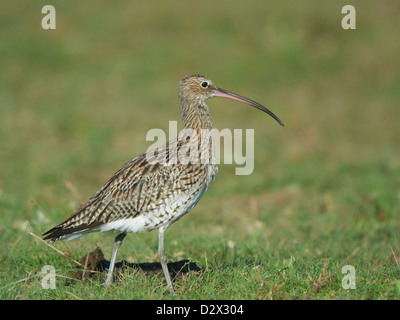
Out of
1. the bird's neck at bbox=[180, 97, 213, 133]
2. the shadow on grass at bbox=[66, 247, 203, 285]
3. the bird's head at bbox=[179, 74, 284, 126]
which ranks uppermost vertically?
the bird's head at bbox=[179, 74, 284, 126]

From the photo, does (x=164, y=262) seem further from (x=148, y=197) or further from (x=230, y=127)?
(x=230, y=127)

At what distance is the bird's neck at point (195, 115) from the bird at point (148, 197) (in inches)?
12.9

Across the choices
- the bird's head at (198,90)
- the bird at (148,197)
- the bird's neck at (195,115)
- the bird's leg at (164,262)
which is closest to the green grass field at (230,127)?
the bird's leg at (164,262)

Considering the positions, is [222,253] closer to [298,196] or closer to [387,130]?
[298,196]

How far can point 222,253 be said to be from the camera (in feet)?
24.7

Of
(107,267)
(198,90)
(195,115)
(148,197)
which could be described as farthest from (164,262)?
(198,90)

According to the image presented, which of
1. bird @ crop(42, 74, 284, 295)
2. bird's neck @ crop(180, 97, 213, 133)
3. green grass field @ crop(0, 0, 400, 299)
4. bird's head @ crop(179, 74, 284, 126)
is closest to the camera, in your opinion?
bird @ crop(42, 74, 284, 295)

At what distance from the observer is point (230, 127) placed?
605 inches

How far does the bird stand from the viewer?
20.5 feet

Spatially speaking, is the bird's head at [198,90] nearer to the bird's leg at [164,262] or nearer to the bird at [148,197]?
the bird at [148,197]

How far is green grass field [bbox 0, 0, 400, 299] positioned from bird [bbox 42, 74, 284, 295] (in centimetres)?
49

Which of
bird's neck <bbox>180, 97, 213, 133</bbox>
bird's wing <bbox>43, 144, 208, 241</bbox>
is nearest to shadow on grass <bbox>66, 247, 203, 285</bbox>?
bird's wing <bbox>43, 144, 208, 241</bbox>

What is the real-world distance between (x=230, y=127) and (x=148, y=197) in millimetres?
9274

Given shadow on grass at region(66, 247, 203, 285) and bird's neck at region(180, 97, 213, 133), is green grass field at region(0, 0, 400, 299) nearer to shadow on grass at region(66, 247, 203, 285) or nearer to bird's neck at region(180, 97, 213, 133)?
shadow on grass at region(66, 247, 203, 285)
